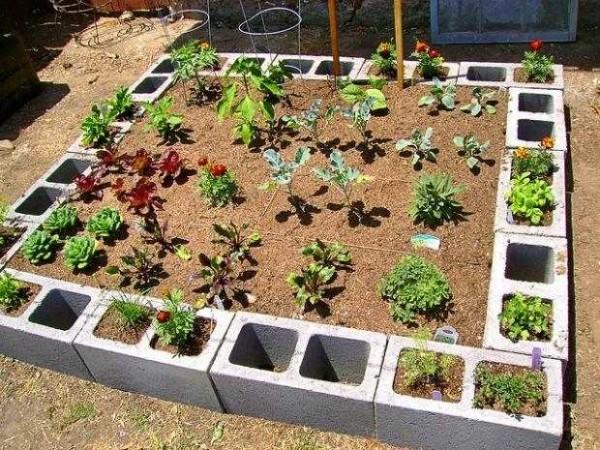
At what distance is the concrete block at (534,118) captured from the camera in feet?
14.4

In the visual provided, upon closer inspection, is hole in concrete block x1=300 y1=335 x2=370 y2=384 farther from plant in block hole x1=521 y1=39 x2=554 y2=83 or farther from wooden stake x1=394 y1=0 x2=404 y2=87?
plant in block hole x1=521 y1=39 x2=554 y2=83

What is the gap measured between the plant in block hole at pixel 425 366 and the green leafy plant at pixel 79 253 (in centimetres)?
216

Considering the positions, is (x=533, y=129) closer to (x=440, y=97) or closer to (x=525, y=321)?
(x=440, y=97)

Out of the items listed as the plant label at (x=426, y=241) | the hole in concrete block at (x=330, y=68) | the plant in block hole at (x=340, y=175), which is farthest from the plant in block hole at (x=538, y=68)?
the plant label at (x=426, y=241)

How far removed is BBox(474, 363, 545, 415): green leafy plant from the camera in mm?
2836

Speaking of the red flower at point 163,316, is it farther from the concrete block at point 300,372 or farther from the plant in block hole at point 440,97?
the plant in block hole at point 440,97

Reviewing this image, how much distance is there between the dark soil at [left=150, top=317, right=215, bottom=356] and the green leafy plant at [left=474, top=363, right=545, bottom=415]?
1474 millimetres

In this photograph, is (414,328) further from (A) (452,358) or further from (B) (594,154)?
(B) (594,154)

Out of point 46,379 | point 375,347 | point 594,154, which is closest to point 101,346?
point 46,379

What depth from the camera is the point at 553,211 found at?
3.76 m

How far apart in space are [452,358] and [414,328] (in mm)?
328

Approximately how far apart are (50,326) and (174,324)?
106 centimetres

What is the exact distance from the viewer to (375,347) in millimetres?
3172

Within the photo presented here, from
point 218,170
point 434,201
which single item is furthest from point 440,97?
point 218,170
